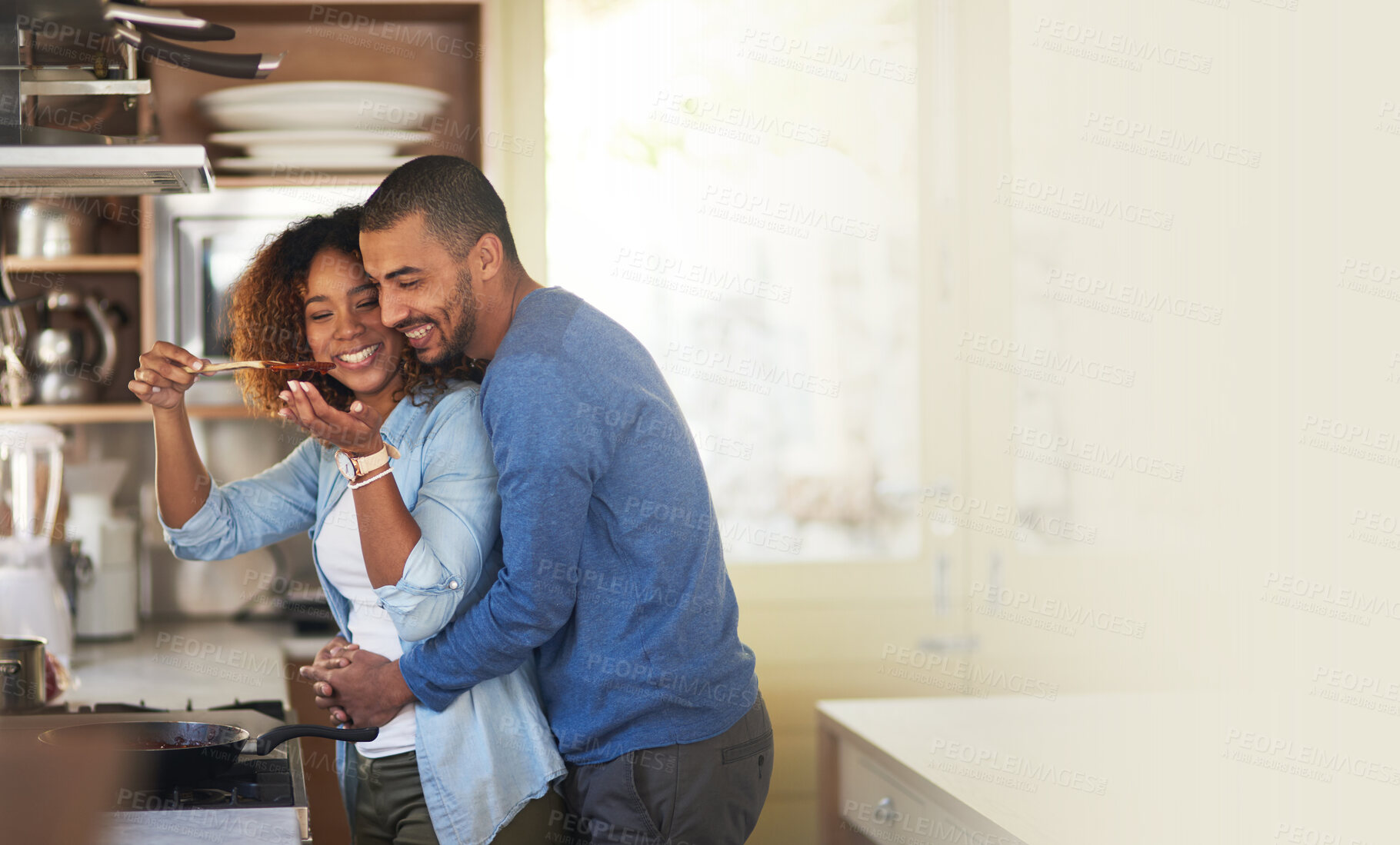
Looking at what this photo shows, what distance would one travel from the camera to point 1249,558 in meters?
1.75

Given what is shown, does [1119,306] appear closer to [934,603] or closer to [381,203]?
[934,603]

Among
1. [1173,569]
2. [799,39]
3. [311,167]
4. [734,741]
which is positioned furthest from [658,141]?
[734,741]

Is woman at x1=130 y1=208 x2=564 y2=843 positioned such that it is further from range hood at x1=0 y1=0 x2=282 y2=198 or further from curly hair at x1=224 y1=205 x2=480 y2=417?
range hood at x1=0 y1=0 x2=282 y2=198

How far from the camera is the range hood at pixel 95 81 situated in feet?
4.05

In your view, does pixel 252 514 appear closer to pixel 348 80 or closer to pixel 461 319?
pixel 461 319

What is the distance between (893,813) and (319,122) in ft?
5.63

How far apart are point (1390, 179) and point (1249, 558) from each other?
1.95ft

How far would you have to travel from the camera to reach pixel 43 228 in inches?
97.5

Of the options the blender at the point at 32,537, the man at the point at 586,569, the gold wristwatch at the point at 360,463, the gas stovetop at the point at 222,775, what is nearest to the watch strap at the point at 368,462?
the gold wristwatch at the point at 360,463

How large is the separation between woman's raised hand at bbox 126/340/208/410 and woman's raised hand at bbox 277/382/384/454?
266 millimetres

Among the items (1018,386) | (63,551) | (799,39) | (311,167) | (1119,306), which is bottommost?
(63,551)

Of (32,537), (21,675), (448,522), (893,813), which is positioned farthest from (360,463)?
(32,537)

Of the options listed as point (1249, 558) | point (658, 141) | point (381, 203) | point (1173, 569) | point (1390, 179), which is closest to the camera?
point (381, 203)

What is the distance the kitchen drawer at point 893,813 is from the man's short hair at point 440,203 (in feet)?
2.94
